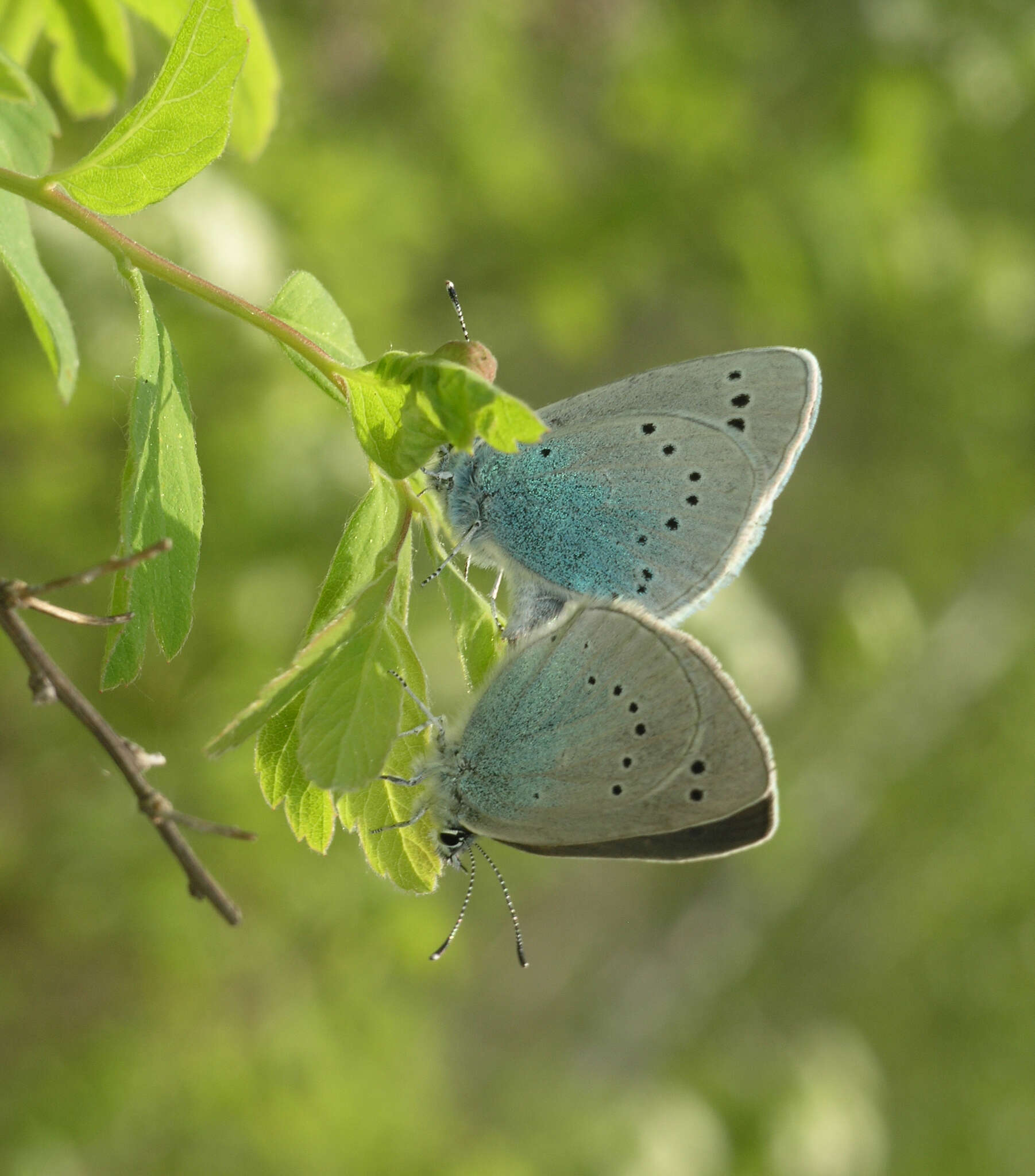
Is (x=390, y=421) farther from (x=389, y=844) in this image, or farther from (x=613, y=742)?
(x=613, y=742)

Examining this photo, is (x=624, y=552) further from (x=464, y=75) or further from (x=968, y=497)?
(x=968, y=497)

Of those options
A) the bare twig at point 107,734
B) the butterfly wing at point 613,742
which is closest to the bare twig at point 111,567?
the bare twig at point 107,734

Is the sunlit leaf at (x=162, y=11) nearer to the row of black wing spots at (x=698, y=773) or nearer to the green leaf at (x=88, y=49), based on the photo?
the green leaf at (x=88, y=49)

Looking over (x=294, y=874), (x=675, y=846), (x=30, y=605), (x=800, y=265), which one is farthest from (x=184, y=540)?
(x=800, y=265)

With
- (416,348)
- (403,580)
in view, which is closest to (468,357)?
(403,580)

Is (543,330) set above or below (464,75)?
below

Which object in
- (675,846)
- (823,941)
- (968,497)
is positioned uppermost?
(675,846)
